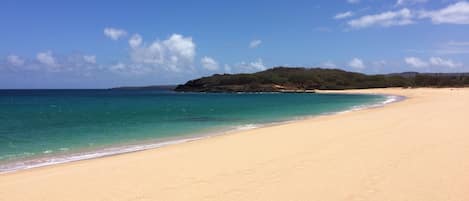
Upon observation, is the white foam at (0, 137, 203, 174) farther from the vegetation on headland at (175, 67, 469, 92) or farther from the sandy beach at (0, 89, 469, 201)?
the vegetation on headland at (175, 67, 469, 92)

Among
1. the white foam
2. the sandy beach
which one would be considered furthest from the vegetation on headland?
the sandy beach

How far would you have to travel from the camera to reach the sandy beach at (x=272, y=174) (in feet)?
21.6

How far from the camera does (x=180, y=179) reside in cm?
777

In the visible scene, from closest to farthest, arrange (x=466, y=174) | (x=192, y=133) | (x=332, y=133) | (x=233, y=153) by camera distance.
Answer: (x=466, y=174), (x=233, y=153), (x=332, y=133), (x=192, y=133)

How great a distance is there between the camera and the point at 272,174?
794 cm

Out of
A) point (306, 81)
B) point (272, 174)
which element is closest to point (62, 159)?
point (272, 174)

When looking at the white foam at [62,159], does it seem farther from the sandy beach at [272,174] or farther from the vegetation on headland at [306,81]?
the vegetation on headland at [306,81]

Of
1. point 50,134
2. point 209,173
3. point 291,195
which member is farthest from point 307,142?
point 50,134

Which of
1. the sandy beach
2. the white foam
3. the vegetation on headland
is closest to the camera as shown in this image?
the sandy beach

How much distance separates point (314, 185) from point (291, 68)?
164 meters

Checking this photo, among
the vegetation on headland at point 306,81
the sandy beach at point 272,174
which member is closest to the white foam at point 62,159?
the sandy beach at point 272,174

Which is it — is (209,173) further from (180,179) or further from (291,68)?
(291,68)

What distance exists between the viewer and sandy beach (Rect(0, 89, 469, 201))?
660cm

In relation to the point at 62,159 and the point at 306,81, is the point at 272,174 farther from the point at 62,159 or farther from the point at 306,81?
the point at 306,81
